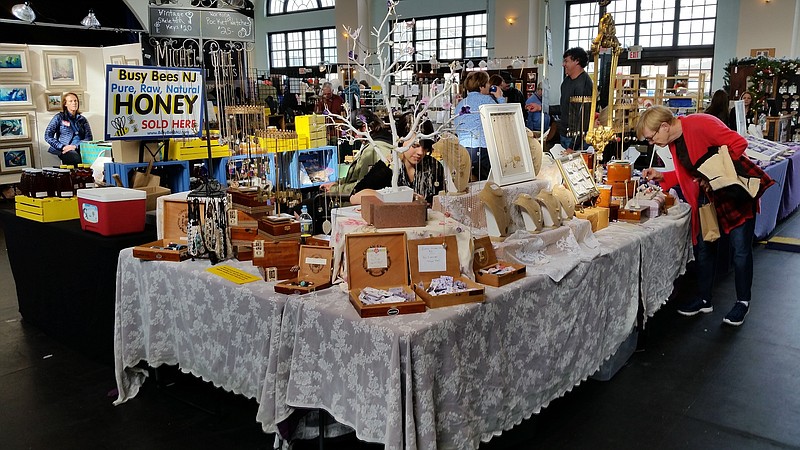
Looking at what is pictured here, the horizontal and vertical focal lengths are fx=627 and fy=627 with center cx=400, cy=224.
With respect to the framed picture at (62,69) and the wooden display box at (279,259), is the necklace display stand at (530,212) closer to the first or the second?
the wooden display box at (279,259)

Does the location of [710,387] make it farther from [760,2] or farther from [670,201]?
[760,2]

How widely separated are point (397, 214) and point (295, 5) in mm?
19929

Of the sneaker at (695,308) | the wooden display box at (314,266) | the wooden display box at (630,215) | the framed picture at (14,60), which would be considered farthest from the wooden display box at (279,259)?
the framed picture at (14,60)

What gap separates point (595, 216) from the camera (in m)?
3.32

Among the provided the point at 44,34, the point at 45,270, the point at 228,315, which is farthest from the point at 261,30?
the point at 228,315

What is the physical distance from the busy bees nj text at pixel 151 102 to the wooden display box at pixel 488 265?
2673 millimetres

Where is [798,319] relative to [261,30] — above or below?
below

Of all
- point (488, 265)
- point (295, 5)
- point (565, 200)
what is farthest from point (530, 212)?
point (295, 5)

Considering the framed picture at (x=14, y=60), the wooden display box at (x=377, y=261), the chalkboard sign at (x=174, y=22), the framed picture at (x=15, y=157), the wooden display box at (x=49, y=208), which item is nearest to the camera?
the wooden display box at (x=377, y=261)

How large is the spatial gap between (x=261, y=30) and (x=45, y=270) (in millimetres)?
19371

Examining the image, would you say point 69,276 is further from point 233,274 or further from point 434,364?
point 434,364

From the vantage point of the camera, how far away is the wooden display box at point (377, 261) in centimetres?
227

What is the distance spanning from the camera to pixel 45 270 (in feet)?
11.7

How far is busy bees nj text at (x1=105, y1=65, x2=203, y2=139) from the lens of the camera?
4.30m
